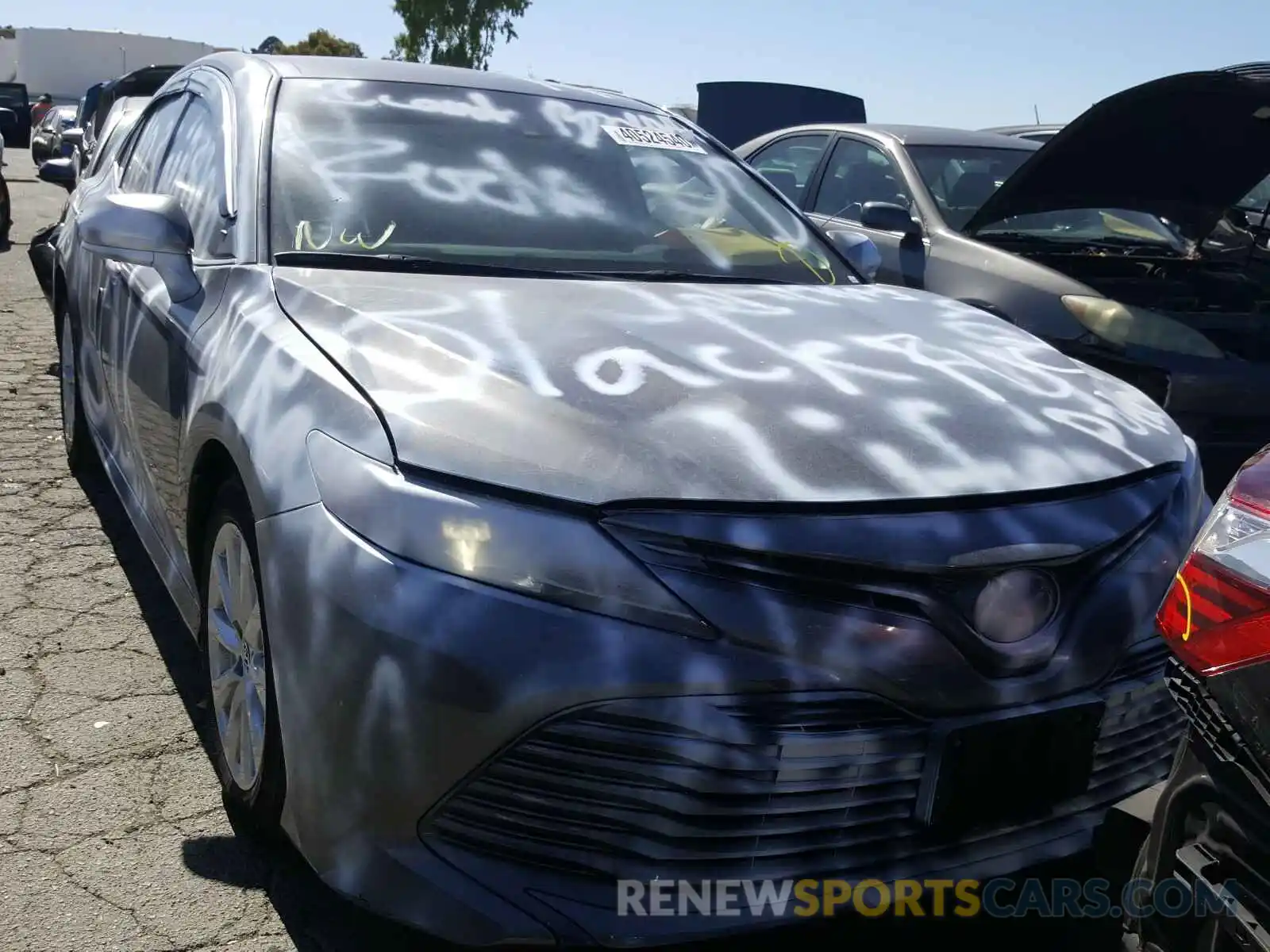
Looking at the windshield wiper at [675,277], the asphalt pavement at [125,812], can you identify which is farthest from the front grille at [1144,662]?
the windshield wiper at [675,277]

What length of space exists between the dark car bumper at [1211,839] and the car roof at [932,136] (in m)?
5.03

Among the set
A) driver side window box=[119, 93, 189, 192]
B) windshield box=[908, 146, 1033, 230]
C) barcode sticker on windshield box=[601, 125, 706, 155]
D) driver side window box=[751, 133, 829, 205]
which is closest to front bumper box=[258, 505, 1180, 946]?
barcode sticker on windshield box=[601, 125, 706, 155]

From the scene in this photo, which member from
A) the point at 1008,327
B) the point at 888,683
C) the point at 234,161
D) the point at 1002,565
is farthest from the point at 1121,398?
the point at 234,161

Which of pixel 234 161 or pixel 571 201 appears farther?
pixel 571 201

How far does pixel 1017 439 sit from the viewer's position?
2.11 meters

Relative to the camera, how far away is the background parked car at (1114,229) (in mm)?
4359

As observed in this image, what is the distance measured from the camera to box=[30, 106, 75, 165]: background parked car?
1535 centimetres

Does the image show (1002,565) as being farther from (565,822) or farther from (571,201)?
(571,201)

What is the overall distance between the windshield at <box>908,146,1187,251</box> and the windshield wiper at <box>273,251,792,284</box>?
325 centimetres

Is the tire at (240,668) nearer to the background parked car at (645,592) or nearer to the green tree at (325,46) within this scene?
the background parked car at (645,592)

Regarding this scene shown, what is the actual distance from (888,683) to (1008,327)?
1.38 meters

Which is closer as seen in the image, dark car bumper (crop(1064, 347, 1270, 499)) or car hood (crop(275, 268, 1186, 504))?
car hood (crop(275, 268, 1186, 504))

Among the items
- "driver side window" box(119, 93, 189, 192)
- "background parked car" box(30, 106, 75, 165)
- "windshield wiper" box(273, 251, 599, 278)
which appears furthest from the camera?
"background parked car" box(30, 106, 75, 165)

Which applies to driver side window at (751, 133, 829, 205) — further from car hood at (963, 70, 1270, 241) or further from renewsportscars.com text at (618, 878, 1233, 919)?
renewsportscars.com text at (618, 878, 1233, 919)
